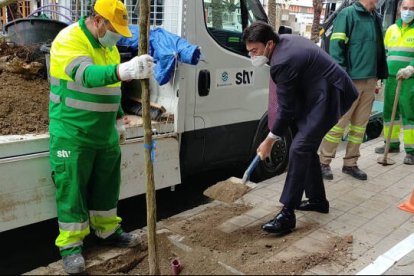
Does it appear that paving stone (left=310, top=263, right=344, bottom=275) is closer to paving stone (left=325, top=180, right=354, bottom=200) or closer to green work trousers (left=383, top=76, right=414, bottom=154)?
paving stone (left=325, top=180, right=354, bottom=200)

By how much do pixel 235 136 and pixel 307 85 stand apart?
1.39 metres

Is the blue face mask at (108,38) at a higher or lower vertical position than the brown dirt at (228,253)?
higher

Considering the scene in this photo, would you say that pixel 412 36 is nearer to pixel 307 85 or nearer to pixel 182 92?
pixel 307 85

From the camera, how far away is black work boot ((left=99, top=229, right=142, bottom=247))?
3455mm

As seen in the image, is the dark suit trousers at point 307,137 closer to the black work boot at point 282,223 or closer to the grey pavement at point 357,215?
the black work boot at point 282,223

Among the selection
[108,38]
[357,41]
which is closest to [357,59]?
[357,41]

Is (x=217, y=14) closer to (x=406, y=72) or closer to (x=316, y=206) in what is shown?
(x=316, y=206)

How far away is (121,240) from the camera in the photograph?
11.4 feet

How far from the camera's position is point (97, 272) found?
10.3ft

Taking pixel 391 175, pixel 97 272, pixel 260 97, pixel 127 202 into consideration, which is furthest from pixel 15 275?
pixel 391 175

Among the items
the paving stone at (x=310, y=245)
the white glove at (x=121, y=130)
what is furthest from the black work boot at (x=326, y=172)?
the white glove at (x=121, y=130)

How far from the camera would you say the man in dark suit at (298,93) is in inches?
137

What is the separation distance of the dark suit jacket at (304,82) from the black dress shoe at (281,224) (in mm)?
693

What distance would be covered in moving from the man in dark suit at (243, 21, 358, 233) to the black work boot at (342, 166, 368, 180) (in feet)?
5.18
